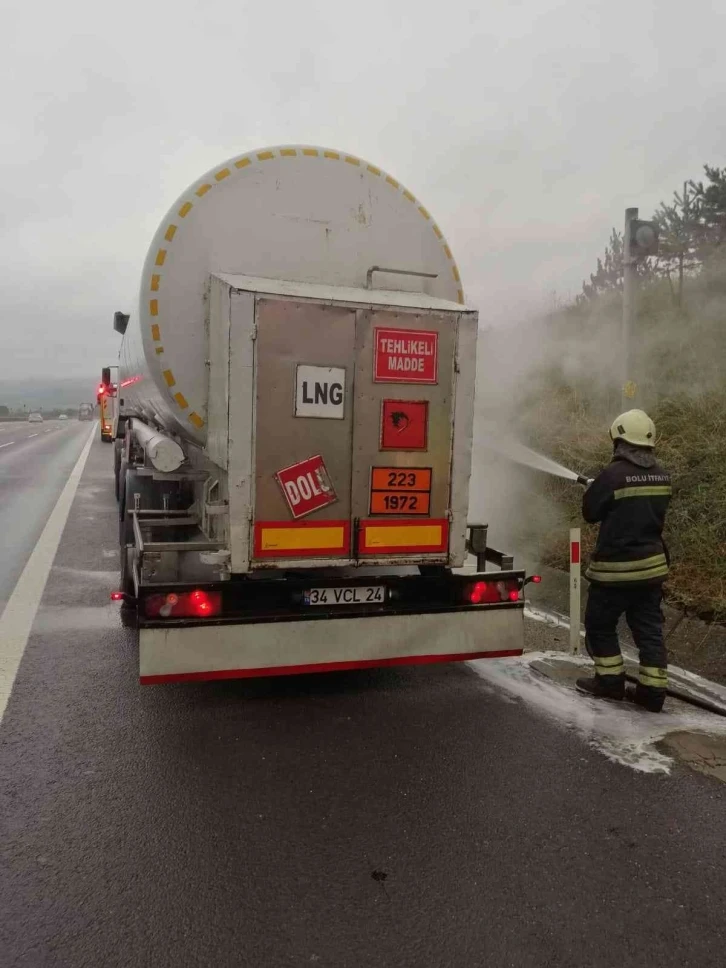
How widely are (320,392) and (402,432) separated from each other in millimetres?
515

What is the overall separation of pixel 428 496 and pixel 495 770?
1468mm

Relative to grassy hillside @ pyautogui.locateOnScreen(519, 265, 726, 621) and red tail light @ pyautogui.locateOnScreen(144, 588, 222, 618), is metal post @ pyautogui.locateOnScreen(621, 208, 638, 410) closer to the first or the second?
grassy hillside @ pyautogui.locateOnScreen(519, 265, 726, 621)

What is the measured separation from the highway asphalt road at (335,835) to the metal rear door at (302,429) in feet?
3.58

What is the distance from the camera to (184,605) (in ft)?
12.8

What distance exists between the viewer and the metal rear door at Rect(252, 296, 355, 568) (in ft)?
12.5

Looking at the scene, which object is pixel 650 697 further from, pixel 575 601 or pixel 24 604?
pixel 24 604

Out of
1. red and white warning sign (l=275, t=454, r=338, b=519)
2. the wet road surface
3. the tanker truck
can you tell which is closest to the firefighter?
the tanker truck

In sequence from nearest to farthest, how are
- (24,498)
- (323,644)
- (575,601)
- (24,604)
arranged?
(323,644), (575,601), (24,604), (24,498)

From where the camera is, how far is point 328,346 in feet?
12.8

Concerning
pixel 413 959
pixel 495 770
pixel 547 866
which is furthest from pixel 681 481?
pixel 413 959

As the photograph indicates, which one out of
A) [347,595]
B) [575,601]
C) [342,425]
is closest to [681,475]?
[575,601]

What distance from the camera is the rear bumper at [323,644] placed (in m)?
3.86

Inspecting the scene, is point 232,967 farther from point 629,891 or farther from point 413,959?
point 629,891

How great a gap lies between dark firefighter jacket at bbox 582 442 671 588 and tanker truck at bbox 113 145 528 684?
58 centimetres
